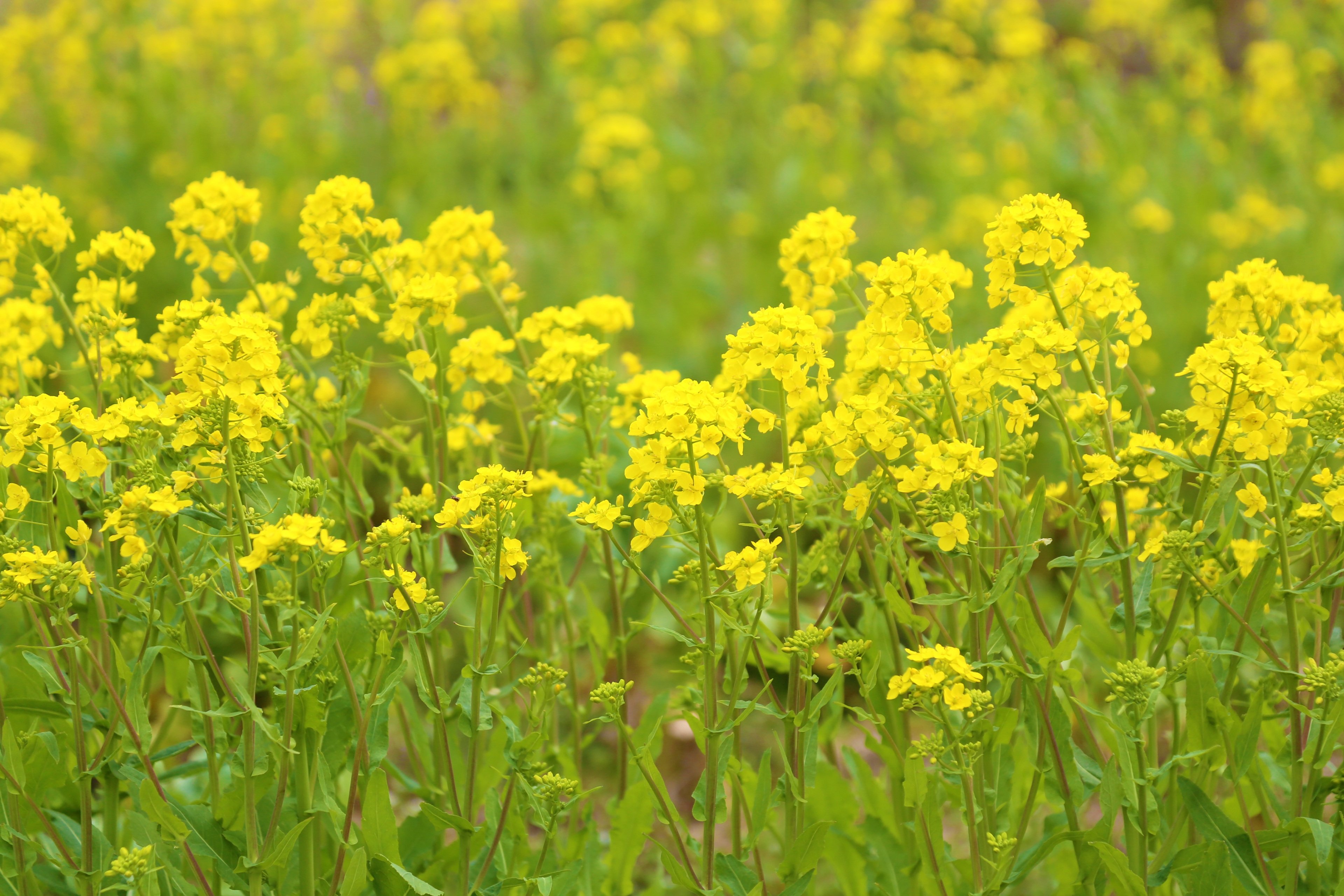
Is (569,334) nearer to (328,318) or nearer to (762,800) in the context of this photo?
(328,318)

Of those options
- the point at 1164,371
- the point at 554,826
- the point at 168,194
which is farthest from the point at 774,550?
the point at 168,194

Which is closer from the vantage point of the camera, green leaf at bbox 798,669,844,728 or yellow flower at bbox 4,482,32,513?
yellow flower at bbox 4,482,32,513

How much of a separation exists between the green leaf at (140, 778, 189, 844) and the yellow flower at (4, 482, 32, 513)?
1.71ft

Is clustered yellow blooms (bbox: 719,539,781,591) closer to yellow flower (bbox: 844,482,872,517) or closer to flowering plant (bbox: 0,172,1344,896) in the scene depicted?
flowering plant (bbox: 0,172,1344,896)

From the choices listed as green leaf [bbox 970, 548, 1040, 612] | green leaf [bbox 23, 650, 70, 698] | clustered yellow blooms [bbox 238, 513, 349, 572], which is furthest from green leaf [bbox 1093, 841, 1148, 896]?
green leaf [bbox 23, 650, 70, 698]

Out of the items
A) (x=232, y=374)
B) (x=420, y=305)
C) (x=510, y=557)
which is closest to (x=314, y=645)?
(x=510, y=557)

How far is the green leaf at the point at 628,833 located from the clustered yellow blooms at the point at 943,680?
2.26 feet

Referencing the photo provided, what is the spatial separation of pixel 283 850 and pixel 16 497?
2.46 ft

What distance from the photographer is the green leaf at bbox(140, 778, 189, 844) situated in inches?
80.7

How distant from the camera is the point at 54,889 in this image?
230 centimetres

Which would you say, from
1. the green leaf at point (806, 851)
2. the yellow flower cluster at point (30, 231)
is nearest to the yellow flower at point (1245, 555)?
the green leaf at point (806, 851)

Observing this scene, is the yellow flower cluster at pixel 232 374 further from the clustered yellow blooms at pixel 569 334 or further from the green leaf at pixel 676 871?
the green leaf at pixel 676 871

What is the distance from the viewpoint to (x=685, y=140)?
7520mm

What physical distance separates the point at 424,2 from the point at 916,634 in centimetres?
1123
